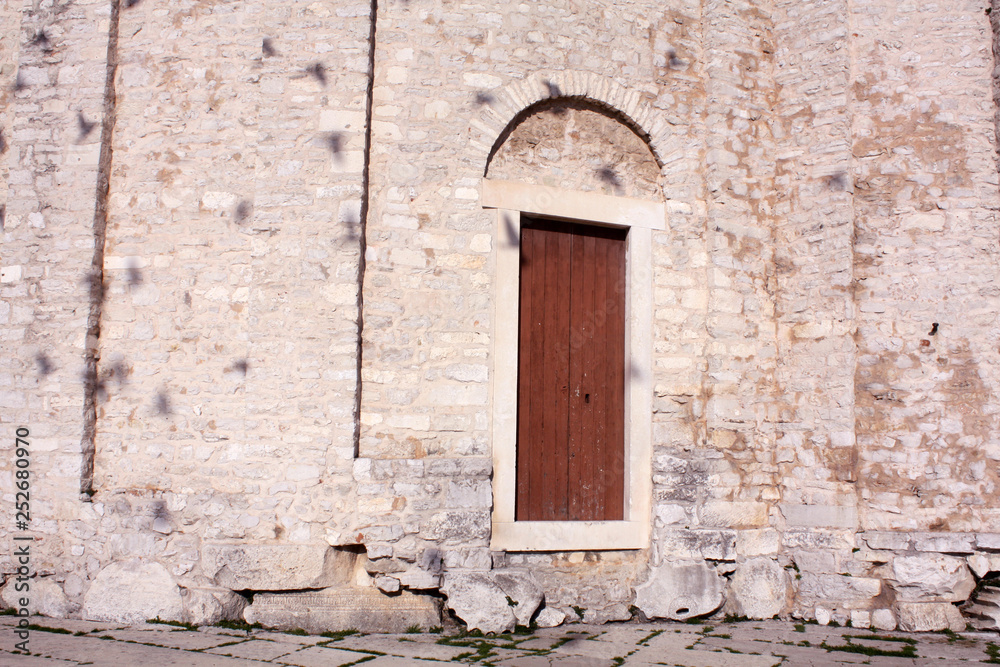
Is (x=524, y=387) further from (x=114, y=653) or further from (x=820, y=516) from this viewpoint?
(x=114, y=653)

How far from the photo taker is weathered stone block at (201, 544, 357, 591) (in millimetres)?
4773

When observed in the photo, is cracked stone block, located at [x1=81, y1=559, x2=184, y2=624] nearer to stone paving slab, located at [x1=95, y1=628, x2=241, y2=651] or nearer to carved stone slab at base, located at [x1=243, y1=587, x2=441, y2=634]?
stone paving slab, located at [x1=95, y1=628, x2=241, y2=651]

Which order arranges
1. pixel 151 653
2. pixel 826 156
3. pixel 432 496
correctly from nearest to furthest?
1. pixel 151 653
2. pixel 432 496
3. pixel 826 156

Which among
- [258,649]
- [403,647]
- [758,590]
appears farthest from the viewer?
[758,590]

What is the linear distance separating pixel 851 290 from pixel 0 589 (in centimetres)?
610

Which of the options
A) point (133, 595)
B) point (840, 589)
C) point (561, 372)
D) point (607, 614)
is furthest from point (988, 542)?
point (133, 595)

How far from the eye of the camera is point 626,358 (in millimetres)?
5680

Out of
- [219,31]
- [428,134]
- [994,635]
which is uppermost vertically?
[219,31]

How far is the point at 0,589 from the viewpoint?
5027mm

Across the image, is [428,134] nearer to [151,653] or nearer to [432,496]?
[432,496]

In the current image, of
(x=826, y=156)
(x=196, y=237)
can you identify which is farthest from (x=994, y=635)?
(x=196, y=237)

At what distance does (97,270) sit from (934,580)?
19.5 feet

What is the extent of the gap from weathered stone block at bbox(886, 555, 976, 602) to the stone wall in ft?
0.09

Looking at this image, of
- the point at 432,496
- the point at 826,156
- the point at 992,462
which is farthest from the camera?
the point at 826,156
